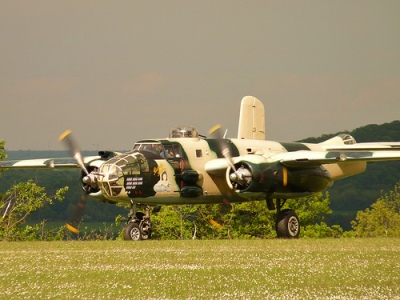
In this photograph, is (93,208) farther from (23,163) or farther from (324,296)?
(324,296)

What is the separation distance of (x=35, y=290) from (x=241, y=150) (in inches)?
806

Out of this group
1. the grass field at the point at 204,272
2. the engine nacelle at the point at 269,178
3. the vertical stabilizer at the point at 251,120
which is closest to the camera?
the grass field at the point at 204,272

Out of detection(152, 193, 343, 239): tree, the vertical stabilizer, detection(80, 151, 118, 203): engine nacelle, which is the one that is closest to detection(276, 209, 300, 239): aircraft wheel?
the vertical stabilizer

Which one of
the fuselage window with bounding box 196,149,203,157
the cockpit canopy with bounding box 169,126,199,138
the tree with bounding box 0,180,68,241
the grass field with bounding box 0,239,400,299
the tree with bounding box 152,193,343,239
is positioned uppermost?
the cockpit canopy with bounding box 169,126,199,138

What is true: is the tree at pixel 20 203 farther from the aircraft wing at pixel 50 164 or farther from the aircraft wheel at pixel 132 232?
the aircraft wheel at pixel 132 232

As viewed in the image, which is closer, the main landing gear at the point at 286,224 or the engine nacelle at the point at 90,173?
the engine nacelle at the point at 90,173

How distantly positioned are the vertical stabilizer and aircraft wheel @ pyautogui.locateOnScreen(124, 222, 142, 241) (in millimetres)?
10203

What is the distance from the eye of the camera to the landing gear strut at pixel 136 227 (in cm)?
3572

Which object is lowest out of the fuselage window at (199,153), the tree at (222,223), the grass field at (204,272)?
the tree at (222,223)

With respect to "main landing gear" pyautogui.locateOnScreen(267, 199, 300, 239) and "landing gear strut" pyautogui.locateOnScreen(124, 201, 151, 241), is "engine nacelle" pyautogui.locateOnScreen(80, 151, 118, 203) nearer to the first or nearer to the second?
"landing gear strut" pyautogui.locateOnScreen(124, 201, 151, 241)

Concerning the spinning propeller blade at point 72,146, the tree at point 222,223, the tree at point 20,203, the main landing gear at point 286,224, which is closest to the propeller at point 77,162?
the spinning propeller blade at point 72,146

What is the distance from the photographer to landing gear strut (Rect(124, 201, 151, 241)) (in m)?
35.7

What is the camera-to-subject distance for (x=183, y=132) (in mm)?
38312

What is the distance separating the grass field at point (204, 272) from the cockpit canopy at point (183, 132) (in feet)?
29.4
